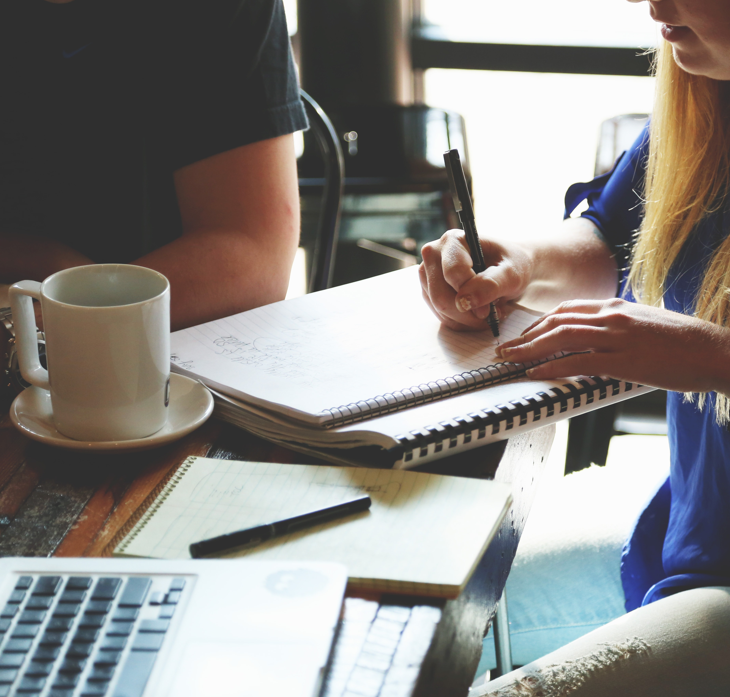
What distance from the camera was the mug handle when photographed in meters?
0.59

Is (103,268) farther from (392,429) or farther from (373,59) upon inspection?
(373,59)

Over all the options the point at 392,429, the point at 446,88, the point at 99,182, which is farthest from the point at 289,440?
the point at 446,88

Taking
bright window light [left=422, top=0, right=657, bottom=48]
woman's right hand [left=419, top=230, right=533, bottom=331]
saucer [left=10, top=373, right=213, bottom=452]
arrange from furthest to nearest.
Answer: bright window light [left=422, top=0, right=657, bottom=48] < woman's right hand [left=419, top=230, right=533, bottom=331] < saucer [left=10, top=373, right=213, bottom=452]

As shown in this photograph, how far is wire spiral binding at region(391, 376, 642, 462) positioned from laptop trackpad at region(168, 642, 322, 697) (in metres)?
0.20

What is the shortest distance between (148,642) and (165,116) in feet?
2.58

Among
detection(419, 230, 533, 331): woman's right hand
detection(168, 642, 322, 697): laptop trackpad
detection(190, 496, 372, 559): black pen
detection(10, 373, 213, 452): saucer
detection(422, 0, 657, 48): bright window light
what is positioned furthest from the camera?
detection(422, 0, 657, 48): bright window light

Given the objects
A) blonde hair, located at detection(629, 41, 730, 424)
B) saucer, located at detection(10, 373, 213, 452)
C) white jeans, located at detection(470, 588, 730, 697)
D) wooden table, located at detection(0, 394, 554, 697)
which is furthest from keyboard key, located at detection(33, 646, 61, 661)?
blonde hair, located at detection(629, 41, 730, 424)

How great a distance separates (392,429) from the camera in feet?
1.82

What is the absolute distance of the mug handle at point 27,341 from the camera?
1.94 ft

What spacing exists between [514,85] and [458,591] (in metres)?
3.19

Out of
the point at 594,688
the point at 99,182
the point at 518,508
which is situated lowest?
the point at 594,688

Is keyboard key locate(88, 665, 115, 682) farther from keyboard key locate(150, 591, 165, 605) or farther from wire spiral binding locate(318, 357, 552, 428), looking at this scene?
wire spiral binding locate(318, 357, 552, 428)

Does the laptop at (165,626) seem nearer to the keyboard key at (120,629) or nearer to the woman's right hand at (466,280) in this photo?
the keyboard key at (120,629)

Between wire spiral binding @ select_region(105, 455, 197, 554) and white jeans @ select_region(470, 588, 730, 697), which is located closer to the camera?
wire spiral binding @ select_region(105, 455, 197, 554)
